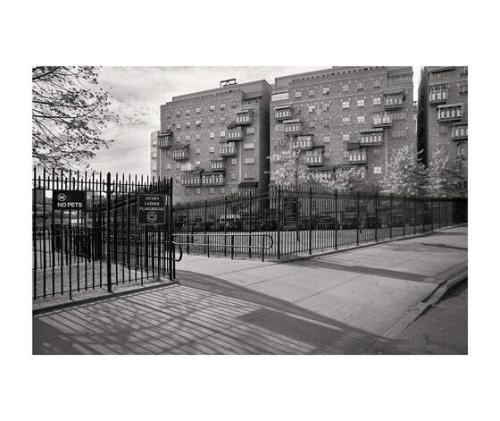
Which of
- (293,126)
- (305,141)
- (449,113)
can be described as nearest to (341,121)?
(305,141)

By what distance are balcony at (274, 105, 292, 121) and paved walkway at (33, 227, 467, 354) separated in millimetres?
36215

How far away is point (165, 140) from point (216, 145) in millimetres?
7475

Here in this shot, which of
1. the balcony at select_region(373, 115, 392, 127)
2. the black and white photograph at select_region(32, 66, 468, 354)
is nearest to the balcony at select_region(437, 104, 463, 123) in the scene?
the balcony at select_region(373, 115, 392, 127)

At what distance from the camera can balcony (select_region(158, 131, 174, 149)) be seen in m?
48.9

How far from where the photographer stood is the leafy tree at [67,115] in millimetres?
6652

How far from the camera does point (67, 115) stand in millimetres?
7211

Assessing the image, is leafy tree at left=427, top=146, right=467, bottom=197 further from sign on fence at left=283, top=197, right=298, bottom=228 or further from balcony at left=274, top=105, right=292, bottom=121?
balcony at left=274, top=105, right=292, bottom=121

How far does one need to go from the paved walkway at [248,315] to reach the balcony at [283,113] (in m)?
36.2

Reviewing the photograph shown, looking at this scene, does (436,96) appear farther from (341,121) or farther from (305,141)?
(305,141)

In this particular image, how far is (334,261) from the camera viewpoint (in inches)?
378

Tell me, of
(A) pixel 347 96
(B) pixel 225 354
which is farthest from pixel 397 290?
(A) pixel 347 96

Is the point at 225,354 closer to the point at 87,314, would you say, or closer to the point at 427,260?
the point at 87,314

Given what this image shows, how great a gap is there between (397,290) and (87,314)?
518 cm

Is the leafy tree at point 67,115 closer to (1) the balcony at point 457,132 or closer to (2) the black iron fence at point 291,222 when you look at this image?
(2) the black iron fence at point 291,222
